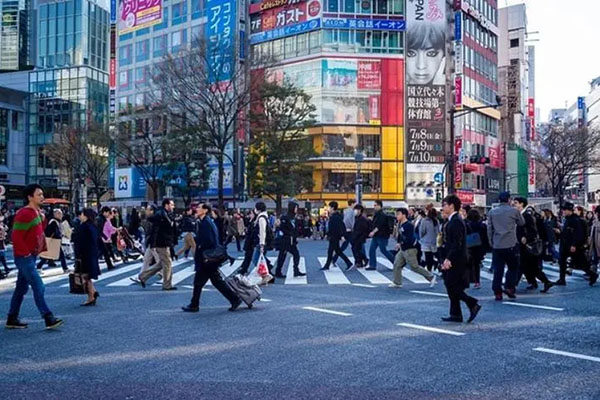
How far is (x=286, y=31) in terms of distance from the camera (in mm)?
50656

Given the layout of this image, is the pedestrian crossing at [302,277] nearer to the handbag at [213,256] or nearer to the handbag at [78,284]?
the handbag at [78,284]

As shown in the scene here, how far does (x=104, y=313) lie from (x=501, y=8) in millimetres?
69033

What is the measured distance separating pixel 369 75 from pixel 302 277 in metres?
37.6


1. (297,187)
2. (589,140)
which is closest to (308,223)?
(297,187)

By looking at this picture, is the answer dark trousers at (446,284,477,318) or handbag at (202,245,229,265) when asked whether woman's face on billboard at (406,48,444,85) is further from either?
dark trousers at (446,284,477,318)

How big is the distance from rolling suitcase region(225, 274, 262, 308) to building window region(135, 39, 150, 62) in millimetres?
55710

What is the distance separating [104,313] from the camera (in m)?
8.93

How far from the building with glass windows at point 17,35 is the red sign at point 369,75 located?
40.7 m

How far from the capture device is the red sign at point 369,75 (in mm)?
49312

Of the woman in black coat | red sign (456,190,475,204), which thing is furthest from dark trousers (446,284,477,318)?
red sign (456,190,475,204)

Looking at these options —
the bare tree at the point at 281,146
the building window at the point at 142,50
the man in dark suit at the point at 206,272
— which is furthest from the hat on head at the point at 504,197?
the building window at the point at 142,50

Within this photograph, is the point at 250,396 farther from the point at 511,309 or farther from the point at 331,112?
the point at 331,112

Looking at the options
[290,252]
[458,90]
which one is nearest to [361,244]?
[290,252]

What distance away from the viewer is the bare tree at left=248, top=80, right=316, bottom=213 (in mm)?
39688
